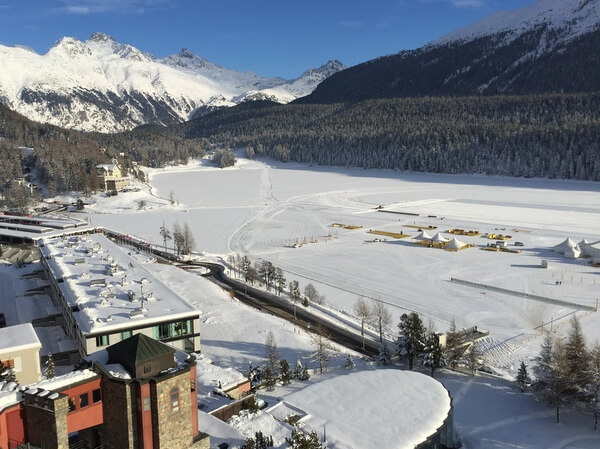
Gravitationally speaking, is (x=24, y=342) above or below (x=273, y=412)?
above

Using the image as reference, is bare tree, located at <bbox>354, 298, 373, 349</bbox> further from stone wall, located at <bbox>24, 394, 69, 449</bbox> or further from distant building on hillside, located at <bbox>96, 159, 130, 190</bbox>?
distant building on hillside, located at <bbox>96, 159, 130, 190</bbox>

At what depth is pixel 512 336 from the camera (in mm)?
30531

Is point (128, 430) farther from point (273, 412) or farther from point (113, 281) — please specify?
point (113, 281)

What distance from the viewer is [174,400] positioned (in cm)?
1443

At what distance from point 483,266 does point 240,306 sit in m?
23.1

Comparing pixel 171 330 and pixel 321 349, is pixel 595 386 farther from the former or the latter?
pixel 171 330

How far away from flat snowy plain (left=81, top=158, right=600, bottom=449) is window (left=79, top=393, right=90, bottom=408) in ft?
45.3

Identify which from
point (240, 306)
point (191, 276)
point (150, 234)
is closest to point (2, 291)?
point (191, 276)

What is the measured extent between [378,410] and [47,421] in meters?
11.7

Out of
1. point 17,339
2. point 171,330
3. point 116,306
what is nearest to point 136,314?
point 171,330

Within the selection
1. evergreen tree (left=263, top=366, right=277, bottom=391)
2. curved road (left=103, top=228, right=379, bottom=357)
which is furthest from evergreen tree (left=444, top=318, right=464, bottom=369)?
evergreen tree (left=263, top=366, right=277, bottom=391)

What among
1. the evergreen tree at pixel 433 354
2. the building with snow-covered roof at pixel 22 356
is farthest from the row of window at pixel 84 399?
the evergreen tree at pixel 433 354

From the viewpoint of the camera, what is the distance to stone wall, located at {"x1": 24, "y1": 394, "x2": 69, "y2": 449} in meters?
12.8

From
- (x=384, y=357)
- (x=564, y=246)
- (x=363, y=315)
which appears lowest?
(x=384, y=357)
